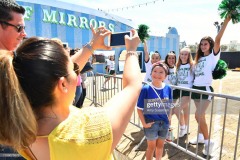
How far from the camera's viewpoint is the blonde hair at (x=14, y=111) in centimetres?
85

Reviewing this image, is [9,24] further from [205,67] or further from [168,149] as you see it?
[168,149]

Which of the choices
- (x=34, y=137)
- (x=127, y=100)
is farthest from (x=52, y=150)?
(x=127, y=100)

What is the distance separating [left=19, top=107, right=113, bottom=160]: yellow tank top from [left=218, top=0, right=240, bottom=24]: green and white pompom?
3471 millimetres

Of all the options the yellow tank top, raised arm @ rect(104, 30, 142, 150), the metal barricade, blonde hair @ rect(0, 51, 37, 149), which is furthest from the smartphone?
the metal barricade

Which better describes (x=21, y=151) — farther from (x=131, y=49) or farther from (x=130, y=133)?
(x=130, y=133)

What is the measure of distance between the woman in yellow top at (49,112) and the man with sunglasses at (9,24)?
2.80 ft

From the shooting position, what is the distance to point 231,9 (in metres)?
3.62

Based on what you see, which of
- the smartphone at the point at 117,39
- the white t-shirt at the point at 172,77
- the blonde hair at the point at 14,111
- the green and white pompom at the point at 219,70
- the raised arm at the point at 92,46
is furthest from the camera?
the white t-shirt at the point at 172,77

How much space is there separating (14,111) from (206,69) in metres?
3.38

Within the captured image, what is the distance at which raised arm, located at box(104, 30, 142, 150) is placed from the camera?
3.12ft

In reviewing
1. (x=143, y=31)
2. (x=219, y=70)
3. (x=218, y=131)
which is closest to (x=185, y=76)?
(x=219, y=70)

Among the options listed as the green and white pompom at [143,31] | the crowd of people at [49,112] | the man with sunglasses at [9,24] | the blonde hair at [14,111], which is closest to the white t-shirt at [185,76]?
the green and white pompom at [143,31]

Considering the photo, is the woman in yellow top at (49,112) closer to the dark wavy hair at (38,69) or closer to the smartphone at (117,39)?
the dark wavy hair at (38,69)

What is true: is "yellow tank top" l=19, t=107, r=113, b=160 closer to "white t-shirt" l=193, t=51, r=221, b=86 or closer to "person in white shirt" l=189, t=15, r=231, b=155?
"person in white shirt" l=189, t=15, r=231, b=155
